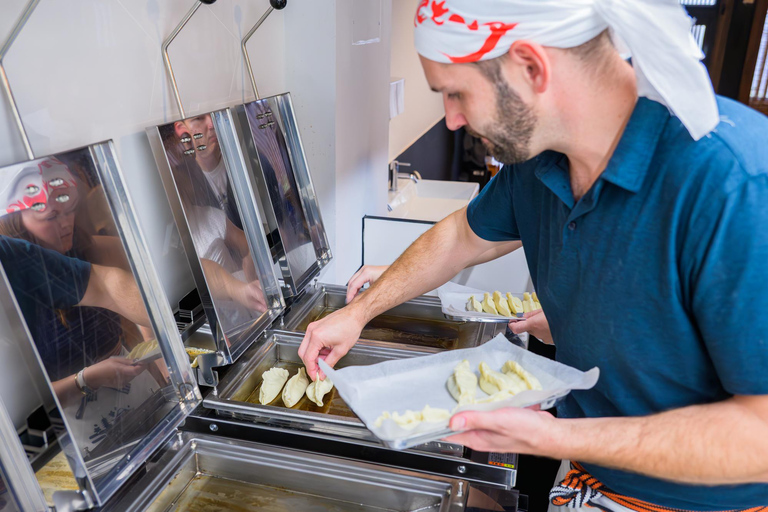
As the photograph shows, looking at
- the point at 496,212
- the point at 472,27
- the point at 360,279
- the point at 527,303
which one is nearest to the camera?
the point at 472,27

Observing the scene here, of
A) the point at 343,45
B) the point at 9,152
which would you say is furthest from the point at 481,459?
the point at 343,45

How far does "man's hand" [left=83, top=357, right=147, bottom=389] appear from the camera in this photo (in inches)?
37.7

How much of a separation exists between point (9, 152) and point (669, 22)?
0.98 meters

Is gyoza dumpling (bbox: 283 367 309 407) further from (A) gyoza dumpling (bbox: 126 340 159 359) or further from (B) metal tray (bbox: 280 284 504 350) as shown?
(A) gyoza dumpling (bbox: 126 340 159 359)

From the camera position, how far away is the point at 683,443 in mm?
747

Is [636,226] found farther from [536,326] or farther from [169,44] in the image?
[169,44]

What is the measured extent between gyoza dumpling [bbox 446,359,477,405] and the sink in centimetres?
213

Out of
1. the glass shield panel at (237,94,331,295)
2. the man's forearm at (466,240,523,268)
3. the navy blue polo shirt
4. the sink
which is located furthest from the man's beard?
the sink

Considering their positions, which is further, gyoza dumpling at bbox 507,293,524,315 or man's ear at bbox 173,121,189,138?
gyoza dumpling at bbox 507,293,524,315

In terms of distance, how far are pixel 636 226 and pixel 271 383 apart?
862 mm

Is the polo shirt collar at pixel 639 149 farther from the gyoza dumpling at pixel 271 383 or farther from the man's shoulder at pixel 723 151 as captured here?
the gyoza dumpling at pixel 271 383

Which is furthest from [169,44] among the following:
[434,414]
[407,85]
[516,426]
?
[407,85]

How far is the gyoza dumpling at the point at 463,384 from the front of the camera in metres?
0.99

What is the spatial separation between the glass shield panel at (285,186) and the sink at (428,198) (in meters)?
1.30
